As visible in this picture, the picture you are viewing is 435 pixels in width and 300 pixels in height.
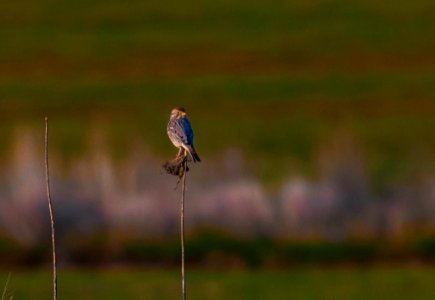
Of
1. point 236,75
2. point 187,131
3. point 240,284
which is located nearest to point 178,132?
point 187,131

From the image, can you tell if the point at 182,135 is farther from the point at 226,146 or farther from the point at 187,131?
the point at 226,146

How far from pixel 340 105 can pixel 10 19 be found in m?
8.25

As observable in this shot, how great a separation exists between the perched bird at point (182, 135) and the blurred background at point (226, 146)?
6.21 meters

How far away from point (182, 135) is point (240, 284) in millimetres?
7755

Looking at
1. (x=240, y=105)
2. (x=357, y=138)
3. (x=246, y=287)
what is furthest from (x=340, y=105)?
(x=246, y=287)

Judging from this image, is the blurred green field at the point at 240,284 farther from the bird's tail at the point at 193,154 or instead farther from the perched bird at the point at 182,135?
the bird's tail at the point at 193,154

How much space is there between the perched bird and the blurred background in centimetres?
621

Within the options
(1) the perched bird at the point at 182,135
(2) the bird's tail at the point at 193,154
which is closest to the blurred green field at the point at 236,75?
(1) the perched bird at the point at 182,135

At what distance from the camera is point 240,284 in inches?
615

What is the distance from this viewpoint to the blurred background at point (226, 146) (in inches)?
667

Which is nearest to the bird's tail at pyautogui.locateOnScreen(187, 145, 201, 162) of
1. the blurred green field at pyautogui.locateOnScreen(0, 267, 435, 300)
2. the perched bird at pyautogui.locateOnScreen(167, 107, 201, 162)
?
the perched bird at pyautogui.locateOnScreen(167, 107, 201, 162)

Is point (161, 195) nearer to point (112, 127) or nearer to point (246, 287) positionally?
point (246, 287)

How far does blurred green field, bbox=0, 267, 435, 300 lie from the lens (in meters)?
14.8

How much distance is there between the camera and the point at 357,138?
2211cm
